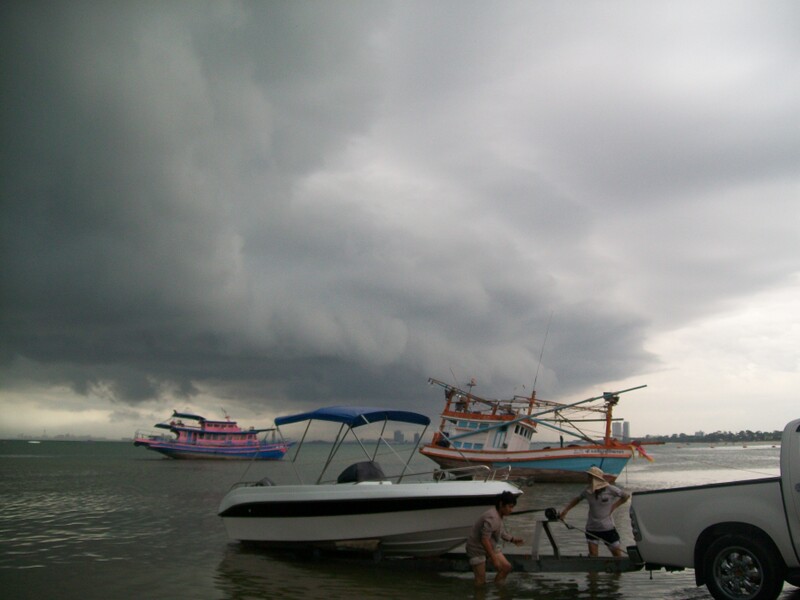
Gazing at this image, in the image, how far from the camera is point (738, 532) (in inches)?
252

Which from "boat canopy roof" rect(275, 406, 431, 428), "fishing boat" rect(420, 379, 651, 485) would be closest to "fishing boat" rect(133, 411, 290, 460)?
"fishing boat" rect(420, 379, 651, 485)

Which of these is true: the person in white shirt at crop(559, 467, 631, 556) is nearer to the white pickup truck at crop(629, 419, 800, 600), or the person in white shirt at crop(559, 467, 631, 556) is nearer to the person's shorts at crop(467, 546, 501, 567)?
the person's shorts at crop(467, 546, 501, 567)

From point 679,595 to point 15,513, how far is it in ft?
71.6

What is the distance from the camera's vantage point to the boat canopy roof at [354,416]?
12.1 metres

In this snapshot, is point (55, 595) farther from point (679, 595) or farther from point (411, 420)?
point (679, 595)

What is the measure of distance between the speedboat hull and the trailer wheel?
3.34 metres

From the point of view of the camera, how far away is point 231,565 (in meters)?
11.3

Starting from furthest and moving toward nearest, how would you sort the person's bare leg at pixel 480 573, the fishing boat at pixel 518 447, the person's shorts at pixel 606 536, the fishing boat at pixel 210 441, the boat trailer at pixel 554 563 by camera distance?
the fishing boat at pixel 210 441, the fishing boat at pixel 518 447, the person's shorts at pixel 606 536, the person's bare leg at pixel 480 573, the boat trailer at pixel 554 563

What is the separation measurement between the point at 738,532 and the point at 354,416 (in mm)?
7204

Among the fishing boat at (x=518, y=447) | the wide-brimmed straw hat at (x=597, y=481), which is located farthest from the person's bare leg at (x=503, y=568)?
the fishing boat at (x=518, y=447)

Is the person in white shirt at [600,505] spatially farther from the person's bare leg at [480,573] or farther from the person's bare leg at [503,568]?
the person's bare leg at [480,573]

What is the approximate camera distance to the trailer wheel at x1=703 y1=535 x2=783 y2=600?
20.1 ft

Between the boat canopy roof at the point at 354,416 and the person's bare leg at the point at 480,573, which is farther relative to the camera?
the boat canopy roof at the point at 354,416

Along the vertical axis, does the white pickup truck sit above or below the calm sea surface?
above
